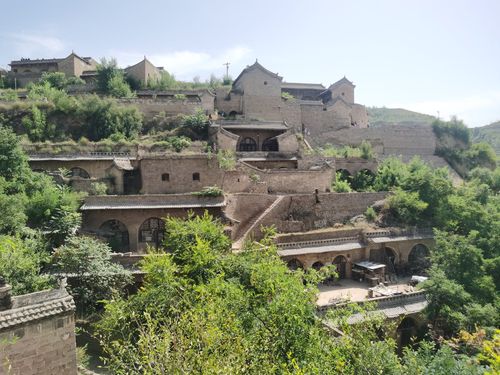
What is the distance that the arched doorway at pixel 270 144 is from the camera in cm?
3420

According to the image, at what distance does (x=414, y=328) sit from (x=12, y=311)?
17.3m

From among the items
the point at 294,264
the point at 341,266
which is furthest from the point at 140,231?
the point at 341,266

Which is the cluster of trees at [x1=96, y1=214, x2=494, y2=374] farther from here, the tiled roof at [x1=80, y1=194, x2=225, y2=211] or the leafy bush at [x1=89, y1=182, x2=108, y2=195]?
the leafy bush at [x1=89, y1=182, x2=108, y2=195]

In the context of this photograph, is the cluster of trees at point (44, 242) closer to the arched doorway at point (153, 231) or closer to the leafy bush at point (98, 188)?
the leafy bush at point (98, 188)

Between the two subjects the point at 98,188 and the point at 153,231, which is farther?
the point at 98,188

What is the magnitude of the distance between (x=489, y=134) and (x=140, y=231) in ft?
274

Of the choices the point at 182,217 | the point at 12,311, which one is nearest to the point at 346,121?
the point at 182,217

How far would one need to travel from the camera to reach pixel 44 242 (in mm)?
18609

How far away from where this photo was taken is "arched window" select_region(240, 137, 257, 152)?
34406mm

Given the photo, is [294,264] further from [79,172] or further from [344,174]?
[79,172]

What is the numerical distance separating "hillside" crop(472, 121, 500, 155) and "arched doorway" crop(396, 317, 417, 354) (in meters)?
65.6

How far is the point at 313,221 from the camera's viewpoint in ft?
86.3

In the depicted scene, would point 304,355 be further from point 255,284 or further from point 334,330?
point 334,330

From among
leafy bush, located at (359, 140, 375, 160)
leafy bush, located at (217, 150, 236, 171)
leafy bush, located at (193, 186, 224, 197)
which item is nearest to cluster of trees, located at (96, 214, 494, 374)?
Answer: leafy bush, located at (193, 186, 224, 197)
